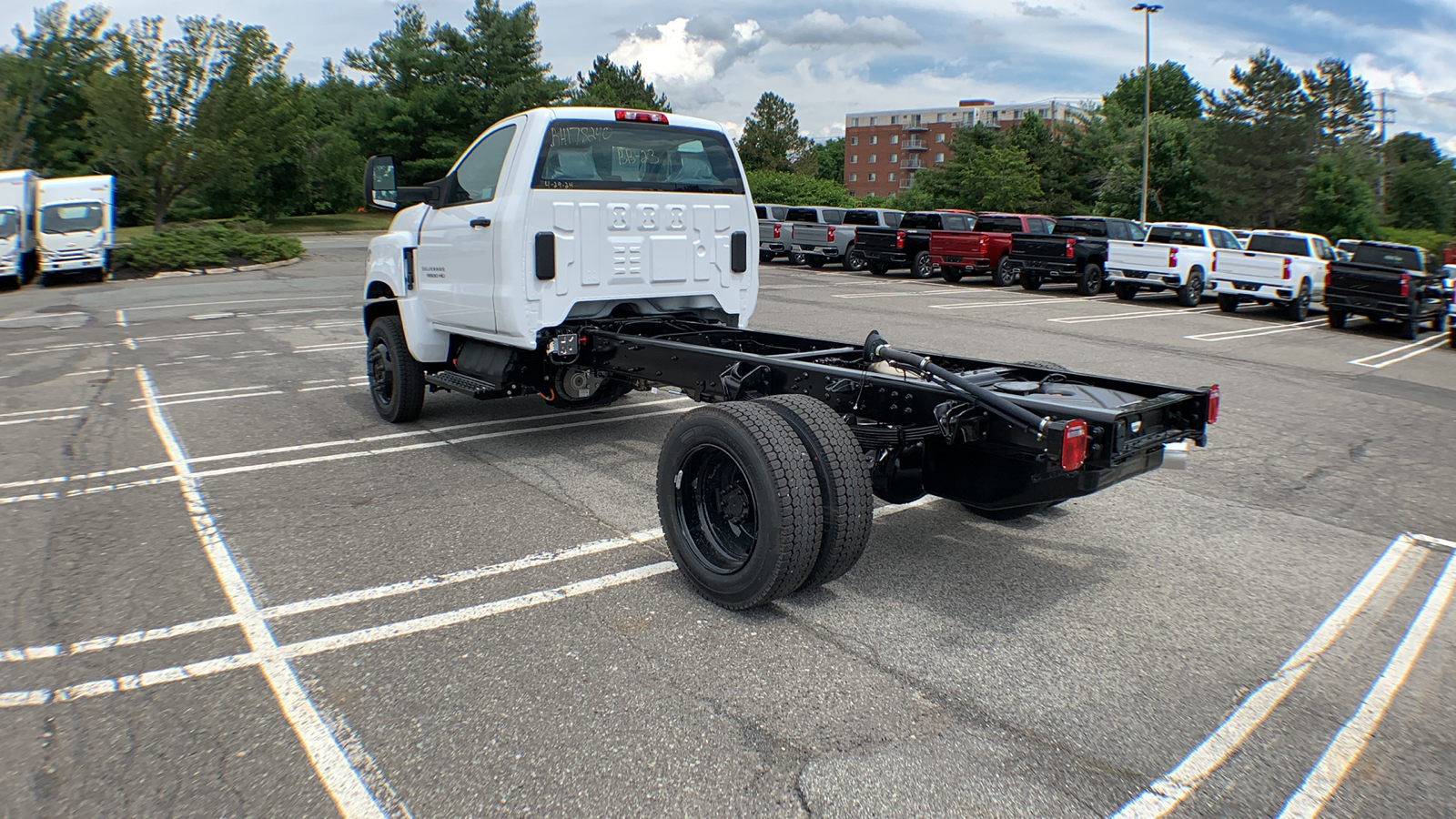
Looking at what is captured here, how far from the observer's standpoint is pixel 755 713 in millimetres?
3463

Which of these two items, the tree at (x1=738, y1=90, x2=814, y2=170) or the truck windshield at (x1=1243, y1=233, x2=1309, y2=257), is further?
the tree at (x1=738, y1=90, x2=814, y2=170)

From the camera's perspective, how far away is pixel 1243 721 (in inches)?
137

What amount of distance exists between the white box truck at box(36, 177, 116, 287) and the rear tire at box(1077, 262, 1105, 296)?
2444 centimetres

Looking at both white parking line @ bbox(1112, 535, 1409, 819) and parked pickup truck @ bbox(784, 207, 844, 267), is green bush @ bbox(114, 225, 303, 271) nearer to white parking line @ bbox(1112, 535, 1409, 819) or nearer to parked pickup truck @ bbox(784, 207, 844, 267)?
→ parked pickup truck @ bbox(784, 207, 844, 267)

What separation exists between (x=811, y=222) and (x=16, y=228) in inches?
837

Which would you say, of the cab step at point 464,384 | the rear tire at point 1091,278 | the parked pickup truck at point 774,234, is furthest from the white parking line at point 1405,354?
the parked pickup truck at point 774,234

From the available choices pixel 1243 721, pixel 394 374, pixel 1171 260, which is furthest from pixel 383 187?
pixel 1171 260

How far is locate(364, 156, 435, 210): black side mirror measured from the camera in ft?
24.4

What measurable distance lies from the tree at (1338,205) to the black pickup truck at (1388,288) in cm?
2205

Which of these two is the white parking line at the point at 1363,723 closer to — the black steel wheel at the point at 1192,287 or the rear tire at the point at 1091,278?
the black steel wheel at the point at 1192,287

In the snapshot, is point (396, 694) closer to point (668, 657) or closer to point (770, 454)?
point (668, 657)

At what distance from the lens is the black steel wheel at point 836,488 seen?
159 inches

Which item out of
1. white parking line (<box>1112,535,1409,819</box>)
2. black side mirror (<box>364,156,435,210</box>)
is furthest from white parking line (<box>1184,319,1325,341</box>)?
black side mirror (<box>364,156,435,210</box>)

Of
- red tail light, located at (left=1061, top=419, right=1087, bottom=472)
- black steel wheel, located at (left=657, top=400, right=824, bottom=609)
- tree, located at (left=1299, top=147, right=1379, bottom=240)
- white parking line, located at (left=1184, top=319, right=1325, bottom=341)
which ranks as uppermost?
tree, located at (left=1299, top=147, right=1379, bottom=240)
